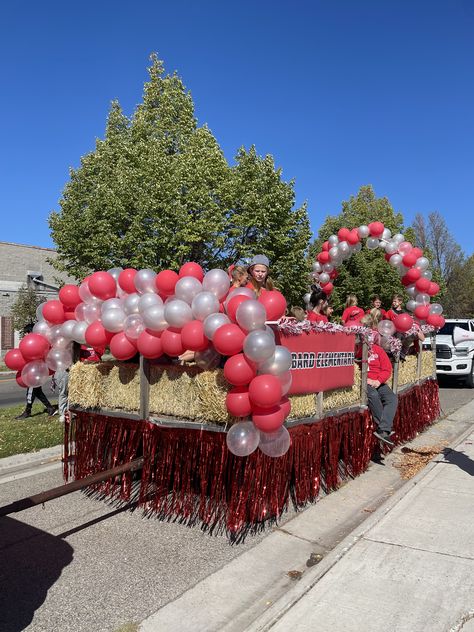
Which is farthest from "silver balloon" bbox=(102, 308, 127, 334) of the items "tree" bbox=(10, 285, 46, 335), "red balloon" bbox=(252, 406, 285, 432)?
"tree" bbox=(10, 285, 46, 335)

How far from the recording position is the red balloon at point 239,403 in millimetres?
3824

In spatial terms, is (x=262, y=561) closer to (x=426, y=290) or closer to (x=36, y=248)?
(x=426, y=290)

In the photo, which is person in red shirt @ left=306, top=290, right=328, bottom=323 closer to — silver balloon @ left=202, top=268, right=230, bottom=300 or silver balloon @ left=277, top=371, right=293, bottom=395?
silver balloon @ left=202, top=268, right=230, bottom=300

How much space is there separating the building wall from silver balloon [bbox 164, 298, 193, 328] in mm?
25097

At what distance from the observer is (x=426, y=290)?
9656mm

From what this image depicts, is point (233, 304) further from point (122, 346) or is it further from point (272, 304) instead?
point (122, 346)

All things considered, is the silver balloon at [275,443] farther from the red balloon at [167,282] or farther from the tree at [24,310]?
the tree at [24,310]

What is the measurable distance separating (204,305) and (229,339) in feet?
1.43

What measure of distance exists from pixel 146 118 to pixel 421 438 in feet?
63.1

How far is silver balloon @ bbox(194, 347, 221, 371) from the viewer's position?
4188mm

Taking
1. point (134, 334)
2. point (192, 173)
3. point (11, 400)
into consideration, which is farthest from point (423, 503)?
point (192, 173)

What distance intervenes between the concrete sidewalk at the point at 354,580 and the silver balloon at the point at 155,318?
1862 mm


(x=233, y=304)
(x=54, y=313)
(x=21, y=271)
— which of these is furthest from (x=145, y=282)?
(x=21, y=271)

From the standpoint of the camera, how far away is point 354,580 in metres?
3.47
